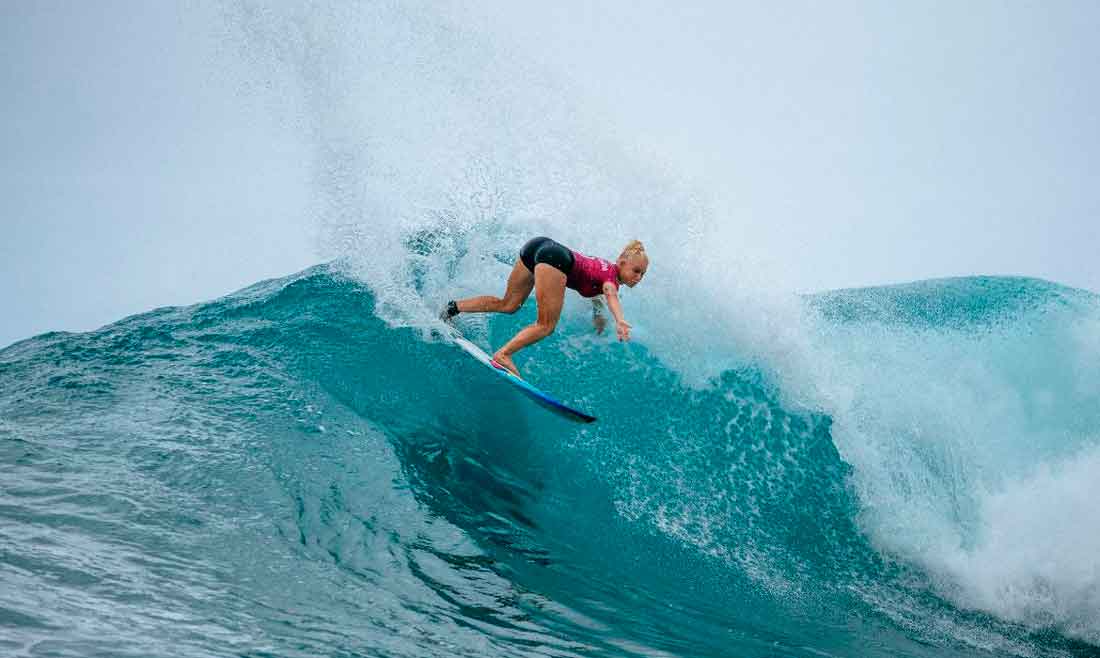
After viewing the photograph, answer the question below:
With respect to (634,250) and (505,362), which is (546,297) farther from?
(634,250)

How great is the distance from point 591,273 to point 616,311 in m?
0.76

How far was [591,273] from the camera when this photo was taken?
5488 millimetres

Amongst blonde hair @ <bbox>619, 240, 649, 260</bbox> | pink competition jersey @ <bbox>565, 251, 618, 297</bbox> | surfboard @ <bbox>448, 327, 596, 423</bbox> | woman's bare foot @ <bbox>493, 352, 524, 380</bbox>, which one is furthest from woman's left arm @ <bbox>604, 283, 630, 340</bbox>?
woman's bare foot @ <bbox>493, 352, 524, 380</bbox>

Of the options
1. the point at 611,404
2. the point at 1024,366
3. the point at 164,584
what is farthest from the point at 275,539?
the point at 1024,366

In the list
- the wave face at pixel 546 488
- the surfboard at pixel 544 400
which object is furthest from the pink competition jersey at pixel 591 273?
the wave face at pixel 546 488

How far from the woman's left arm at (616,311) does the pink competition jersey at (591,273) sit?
0.18 m

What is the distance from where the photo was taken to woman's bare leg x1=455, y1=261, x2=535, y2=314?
5.93m

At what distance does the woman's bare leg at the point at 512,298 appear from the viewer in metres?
5.93

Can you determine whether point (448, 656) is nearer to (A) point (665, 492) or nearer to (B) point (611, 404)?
(A) point (665, 492)

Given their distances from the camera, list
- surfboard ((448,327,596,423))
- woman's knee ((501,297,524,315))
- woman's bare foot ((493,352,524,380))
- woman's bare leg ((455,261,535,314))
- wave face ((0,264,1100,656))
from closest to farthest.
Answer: wave face ((0,264,1100,656))
surfboard ((448,327,596,423))
woman's bare foot ((493,352,524,380))
woman's bare leg ((455,261,535,314))
woman's knee ((501,297,524,315))

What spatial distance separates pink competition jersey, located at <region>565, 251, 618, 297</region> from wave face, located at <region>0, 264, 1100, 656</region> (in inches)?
70.3

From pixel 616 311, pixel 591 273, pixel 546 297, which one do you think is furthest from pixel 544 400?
pixel 591 273

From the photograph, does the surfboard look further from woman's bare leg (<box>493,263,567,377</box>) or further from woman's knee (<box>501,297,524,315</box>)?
woman's knee (<box>501,297,524,315</box>)

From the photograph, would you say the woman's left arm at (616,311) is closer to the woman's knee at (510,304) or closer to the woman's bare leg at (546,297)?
the woman's bare leg at (546,297)
